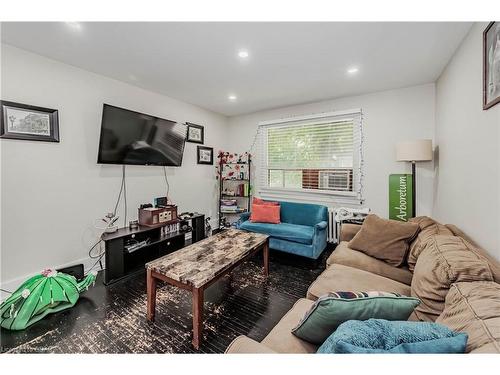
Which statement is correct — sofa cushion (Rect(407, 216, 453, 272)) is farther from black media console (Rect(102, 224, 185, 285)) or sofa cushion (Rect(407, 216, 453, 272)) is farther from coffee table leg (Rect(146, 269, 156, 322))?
black media console (Rect(102, 224, 185, 285))

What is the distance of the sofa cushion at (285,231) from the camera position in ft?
9.87

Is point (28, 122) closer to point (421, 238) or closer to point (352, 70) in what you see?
point (352, 70)

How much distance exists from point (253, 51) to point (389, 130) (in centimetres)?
236

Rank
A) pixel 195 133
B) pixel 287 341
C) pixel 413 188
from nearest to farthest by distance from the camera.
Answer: pixel 287 341 < pixel 413 188 < pixel 195 133

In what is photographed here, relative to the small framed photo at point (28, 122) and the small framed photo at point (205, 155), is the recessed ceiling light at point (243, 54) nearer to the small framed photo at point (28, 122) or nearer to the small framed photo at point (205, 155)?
the small framed photo at point (28, 122)

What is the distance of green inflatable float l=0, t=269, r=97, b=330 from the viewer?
1764 mm

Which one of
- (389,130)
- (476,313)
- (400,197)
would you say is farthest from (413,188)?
(476,313)

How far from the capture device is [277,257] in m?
3.33

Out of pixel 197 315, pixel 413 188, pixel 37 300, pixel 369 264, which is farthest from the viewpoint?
pixel 413 188

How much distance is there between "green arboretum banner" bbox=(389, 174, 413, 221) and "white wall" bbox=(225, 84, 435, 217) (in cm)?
16

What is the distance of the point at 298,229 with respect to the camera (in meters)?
3.20

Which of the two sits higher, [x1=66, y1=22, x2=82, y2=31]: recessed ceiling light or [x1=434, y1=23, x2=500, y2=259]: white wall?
[x1=66, y1=22, x2=82, y2=31]: recessed ceiling light

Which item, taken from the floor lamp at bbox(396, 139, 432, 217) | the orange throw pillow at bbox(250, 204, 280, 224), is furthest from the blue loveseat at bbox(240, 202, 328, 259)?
the floor lamp at bbox(396, 139, 432, 217)
